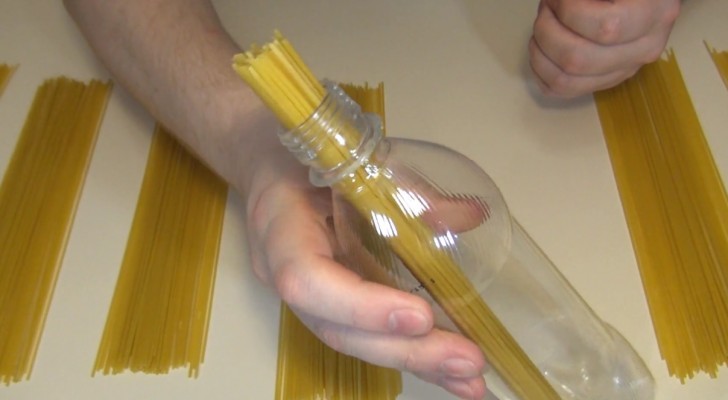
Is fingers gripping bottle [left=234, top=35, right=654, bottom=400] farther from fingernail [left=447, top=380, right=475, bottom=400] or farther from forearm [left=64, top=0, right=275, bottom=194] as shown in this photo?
forearm [left=64, top=0, right=275, bottom=194]

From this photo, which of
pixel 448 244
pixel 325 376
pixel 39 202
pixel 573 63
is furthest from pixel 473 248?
pixel 39 202

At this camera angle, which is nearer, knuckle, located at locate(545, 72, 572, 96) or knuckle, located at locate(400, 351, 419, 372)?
knuckle, located at locate(400, 351, 419, 372)

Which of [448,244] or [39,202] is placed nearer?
[448,244]

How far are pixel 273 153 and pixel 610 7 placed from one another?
0.27 metres

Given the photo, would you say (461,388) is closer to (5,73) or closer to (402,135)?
(402,135)

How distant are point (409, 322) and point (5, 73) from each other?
0.52 meters

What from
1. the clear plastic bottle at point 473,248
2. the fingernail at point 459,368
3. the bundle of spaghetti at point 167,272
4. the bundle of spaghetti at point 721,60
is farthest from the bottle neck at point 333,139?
the bundle of spaghetti at point 721,60

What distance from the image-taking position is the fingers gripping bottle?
280 mm

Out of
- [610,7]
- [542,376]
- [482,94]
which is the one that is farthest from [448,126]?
[542,376]

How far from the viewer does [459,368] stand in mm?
329

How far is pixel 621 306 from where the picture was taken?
45 cm

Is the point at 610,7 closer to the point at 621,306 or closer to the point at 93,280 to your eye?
the point at 621,306

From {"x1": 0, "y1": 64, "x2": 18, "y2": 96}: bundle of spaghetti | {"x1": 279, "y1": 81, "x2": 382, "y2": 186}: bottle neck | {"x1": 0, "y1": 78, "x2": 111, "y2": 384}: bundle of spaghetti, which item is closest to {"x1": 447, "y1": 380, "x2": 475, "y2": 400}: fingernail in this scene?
{"x1": 279, "y1": 81, "x2": 382, "y2": 186}: bottle neck

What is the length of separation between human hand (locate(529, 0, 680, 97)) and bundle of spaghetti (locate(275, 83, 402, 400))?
273 millimetres
